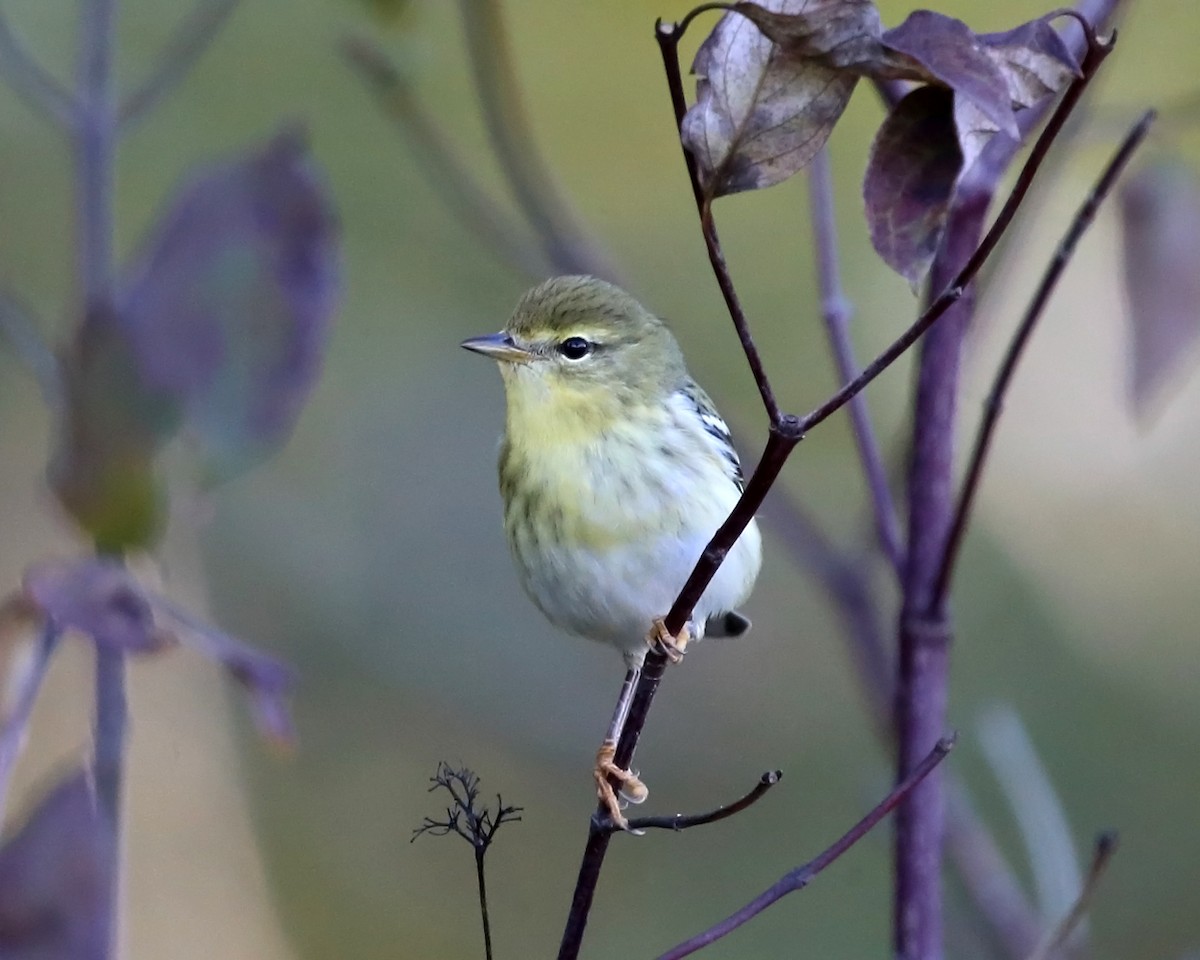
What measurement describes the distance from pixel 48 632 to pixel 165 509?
0.21 metres

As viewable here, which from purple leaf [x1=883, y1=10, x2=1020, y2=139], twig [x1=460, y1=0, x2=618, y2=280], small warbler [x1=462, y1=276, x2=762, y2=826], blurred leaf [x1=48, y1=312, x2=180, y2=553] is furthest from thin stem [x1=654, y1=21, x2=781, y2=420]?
twig [x1=460, y1=0, x2=618, y2=280]

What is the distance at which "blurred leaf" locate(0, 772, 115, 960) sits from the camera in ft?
4.51

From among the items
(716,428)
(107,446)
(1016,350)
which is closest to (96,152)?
(107,446)

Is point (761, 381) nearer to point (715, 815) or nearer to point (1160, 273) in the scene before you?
point (715, 815)

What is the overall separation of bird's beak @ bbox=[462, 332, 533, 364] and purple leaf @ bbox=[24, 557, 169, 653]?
56.8 inches

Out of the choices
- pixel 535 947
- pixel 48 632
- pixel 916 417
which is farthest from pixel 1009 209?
pixel 535 947

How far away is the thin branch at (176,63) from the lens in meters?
2.22

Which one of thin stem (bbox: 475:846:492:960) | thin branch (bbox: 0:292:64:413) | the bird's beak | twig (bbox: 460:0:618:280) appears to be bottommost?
thin stem (bbox: 475:846:492:960)

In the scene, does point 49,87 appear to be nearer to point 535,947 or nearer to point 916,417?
point 916,417

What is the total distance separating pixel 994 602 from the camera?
5844 millimetres

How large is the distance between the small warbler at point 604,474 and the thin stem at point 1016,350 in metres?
0.58

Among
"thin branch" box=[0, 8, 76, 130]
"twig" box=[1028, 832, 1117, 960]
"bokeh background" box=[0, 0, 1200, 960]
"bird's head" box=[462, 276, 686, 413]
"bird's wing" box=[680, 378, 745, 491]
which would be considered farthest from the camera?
"bokeh background" box=[0, 0, 1200, 960]

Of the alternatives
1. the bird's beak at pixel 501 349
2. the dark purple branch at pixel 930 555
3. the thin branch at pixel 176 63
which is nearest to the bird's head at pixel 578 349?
the bird's beak at pixel 501 349

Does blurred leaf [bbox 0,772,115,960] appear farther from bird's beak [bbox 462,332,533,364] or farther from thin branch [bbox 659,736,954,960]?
bird's beak [bbox 462,332,533,364]
